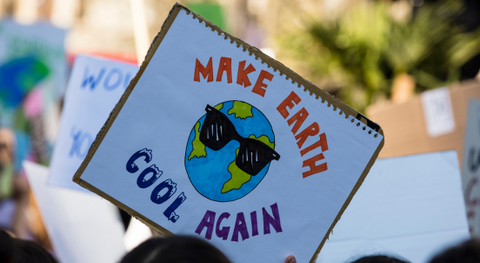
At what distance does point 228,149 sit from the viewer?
93 cm

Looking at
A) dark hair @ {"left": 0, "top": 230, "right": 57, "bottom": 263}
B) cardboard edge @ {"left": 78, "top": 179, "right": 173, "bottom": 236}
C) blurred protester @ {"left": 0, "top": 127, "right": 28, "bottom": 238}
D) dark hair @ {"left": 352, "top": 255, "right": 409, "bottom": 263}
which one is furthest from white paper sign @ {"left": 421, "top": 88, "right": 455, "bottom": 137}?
blurred protester @ {"left": 0, "top": 127, "right": 28, "bottom": 238}

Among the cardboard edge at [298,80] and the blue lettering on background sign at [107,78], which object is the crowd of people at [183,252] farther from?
the blue lettering on background sign at [107,78]

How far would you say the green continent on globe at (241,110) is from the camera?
0.92 m

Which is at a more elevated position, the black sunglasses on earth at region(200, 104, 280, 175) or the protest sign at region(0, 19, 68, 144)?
the protest sign at region(0, 19, 68, 144)

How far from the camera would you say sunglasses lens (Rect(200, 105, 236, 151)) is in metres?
0.91

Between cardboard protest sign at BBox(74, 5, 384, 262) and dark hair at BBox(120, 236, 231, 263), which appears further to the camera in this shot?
cardboard protest sign at BBox(74, 5, 384, 262)

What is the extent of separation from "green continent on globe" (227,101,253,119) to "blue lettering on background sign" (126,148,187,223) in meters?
0.20

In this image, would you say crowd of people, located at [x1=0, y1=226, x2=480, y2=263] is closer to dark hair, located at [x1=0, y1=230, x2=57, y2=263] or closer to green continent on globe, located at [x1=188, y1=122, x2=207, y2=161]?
dark hair, located at [x1=0, y1=230, x2=57, y2=263]

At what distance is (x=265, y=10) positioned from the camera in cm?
620

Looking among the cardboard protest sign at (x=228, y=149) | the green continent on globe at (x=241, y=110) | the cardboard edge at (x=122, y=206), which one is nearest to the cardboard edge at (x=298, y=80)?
the cardboard protest sign at (x=228, y=149)

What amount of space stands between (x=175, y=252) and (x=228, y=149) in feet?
1.05

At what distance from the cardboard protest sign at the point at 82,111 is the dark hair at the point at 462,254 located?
106 cm

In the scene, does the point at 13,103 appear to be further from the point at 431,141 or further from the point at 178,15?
the point at 431,141

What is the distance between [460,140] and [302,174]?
146 cm
